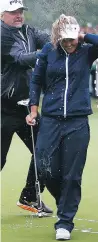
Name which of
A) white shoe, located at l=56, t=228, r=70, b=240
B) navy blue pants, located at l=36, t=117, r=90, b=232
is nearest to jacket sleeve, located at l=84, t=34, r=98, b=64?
navy blue pants, located at l=36, t=117, r=90, b=232

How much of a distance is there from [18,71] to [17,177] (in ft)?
9.57

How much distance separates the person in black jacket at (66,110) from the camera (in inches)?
301

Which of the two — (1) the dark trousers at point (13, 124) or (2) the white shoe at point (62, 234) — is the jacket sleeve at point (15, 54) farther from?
(2) the white shoe at point (62, 234)

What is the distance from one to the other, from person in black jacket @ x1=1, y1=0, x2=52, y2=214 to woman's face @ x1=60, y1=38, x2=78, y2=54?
728 mm

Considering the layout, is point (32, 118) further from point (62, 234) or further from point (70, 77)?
point (62, 234)

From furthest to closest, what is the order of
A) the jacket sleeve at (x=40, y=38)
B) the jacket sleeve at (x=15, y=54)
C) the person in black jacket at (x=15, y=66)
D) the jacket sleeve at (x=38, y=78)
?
the jacket sleeve at (x=40, y=38) < the person in black jacket at (x=15, y=66) < the jacket sleeve at (x=15, y=54) < the jacket sleeve at (x=38, y=78)

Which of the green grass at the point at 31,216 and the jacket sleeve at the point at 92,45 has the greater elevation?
the jacket sleeve at the point at 92,45

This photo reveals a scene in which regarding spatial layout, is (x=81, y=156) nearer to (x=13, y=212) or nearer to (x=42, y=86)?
(x=42, y=86)

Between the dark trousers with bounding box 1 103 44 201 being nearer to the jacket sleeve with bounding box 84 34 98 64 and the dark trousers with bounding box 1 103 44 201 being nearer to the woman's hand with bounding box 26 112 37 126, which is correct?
the woman's hand with bounding box 26 112 37 126

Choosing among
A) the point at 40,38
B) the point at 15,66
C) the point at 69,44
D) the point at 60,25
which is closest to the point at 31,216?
the point at 15,66

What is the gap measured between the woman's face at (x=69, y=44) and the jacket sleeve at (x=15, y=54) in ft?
2.06

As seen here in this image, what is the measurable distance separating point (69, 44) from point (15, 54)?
0.96 meters

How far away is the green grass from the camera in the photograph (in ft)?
26.0

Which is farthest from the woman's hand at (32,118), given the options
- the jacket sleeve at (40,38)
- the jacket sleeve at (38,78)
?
the jacket sleeve at (40,38)
